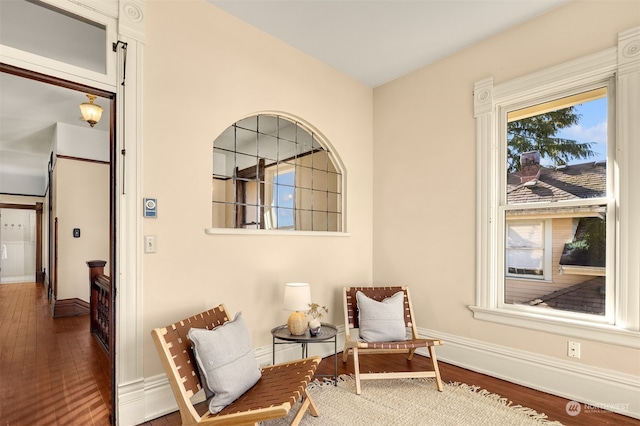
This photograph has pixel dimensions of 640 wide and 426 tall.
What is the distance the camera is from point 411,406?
7.95ft

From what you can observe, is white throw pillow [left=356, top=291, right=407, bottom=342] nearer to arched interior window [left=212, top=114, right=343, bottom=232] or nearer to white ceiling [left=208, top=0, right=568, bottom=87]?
arched interior window [left=212, top=114, right=343, bottom=232]

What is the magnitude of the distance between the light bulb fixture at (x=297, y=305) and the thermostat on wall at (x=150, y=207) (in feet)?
3.80

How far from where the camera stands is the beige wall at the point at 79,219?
212 inches

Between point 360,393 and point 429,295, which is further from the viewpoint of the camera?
point 429,295

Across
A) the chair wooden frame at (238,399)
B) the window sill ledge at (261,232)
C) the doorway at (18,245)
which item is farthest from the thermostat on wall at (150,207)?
the doorway at (18,245)

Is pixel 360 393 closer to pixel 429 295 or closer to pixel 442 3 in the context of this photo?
pixel 429 295

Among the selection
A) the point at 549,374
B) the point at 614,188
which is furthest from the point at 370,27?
the point at 549,374

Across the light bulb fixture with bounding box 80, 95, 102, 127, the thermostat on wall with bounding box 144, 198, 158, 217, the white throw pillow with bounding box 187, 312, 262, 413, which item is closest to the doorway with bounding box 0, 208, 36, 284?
the light bulb fixture with bounding box 80, 95, 102, 127

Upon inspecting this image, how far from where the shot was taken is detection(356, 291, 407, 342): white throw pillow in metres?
2.97

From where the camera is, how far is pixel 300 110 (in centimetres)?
340

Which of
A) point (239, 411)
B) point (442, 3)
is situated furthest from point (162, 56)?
point (239, 411)

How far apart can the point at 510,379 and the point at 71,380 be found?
3680 millimetres

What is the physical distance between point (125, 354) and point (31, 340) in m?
2.78

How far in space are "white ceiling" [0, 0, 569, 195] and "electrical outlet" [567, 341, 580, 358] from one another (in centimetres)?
261
